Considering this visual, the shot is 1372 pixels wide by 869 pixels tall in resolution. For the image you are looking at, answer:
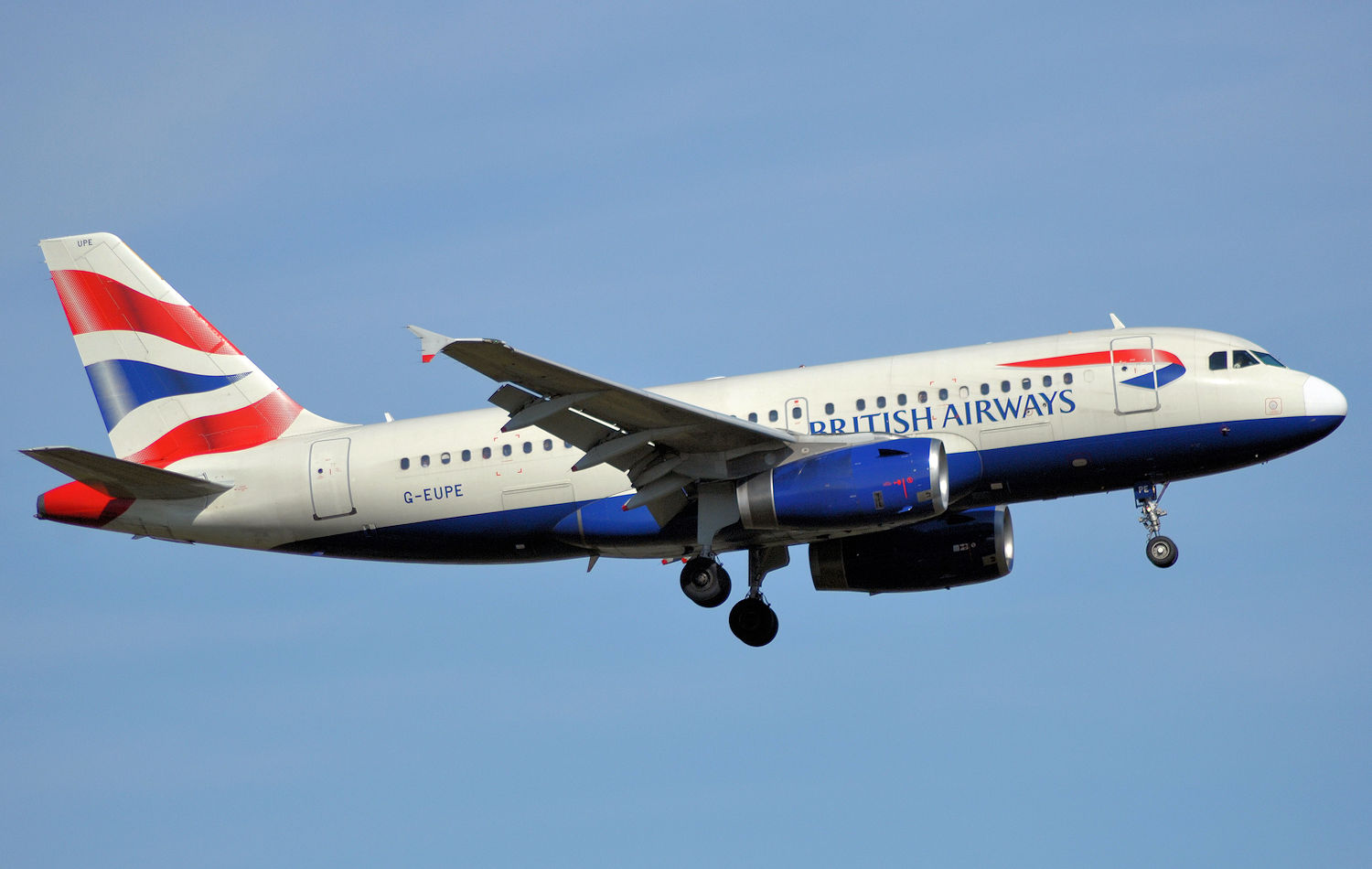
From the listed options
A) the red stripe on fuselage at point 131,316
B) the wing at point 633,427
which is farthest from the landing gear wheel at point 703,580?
the red stripe on fuselage at point 131,316

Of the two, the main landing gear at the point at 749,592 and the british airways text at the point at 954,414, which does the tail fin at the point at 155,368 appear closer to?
the main landing gear at the point at 749,592

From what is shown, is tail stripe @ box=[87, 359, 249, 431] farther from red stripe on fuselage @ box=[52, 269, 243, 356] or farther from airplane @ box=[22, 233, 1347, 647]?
red stripe on fuselage @ box=[52, 269, 243, 356]

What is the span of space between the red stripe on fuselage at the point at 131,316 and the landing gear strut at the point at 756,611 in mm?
12900

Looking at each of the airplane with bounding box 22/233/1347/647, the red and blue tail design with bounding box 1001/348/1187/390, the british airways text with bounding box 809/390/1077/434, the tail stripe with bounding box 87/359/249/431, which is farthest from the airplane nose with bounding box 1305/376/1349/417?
the tail stripe with bounding box 87/359/249/431

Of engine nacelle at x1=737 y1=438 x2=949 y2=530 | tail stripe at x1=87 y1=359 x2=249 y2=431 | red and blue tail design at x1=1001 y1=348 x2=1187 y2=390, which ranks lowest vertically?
engine nacelle at x1=737 y1=438 x2=949 y2=530

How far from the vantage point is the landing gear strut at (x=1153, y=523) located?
33094 mm

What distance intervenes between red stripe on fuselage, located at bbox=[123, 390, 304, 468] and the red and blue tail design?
16048mm

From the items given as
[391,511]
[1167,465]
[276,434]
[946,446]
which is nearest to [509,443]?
[391,511]

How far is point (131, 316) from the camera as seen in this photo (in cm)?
3844

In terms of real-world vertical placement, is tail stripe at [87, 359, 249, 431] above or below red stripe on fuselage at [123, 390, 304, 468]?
above

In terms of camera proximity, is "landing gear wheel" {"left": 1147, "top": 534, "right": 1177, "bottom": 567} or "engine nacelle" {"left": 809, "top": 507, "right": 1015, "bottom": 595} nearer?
"landing gear wheel" {"left": 1147, "top": 534, "right": 1177, "bottom": 567}

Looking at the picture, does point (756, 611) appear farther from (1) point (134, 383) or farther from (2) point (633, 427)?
(1) point (134, 383)

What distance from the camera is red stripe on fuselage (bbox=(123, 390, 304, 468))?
37.1 metres

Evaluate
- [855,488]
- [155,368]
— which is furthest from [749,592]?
[155,368]
